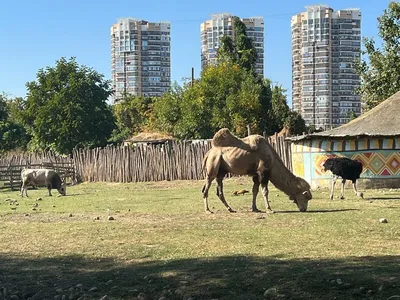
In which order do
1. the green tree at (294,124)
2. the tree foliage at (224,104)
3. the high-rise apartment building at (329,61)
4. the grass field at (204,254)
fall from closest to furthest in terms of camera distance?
the grass field at (204,254)
the tree foliage at (224,104)
the green tree at (294,124)
the high-rise apartment building at (329,61)

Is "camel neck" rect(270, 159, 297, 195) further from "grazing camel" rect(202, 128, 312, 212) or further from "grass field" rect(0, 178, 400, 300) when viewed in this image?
"grass field" rect(0, 178, 400, 300)

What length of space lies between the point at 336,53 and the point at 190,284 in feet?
231

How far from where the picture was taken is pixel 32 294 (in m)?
6.36

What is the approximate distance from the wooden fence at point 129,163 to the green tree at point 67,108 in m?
6.55

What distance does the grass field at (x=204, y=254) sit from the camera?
5969 mm

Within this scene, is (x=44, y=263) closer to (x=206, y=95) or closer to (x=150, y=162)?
(x=150, y=162)

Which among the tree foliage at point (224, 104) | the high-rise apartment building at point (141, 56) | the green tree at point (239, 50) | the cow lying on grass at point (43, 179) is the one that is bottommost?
the cow lying on grass at point (43, 179)

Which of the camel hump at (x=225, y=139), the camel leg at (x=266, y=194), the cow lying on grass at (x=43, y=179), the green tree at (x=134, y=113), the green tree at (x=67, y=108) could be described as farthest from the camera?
the green tree at (x=134, y=113)

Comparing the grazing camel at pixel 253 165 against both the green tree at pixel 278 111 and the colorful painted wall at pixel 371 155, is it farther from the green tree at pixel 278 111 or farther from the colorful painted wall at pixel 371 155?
the green tree at pixel 278 111

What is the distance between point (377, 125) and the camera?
21156 millimetres

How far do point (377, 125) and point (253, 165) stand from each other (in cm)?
935

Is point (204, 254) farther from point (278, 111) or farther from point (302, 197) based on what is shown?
point (278, 111)

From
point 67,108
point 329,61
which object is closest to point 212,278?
point 67,108

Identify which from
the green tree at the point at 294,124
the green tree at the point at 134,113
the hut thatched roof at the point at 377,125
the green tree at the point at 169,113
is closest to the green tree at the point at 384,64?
the hut thatched roof at the point at 377,125
